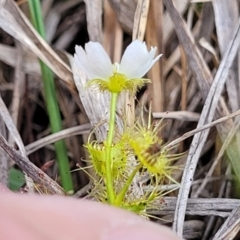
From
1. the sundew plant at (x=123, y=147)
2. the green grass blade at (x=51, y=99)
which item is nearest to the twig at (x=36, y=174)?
the sundew plant at (x=123, y=147)

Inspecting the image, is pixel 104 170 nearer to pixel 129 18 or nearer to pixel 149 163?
pixel 149 163

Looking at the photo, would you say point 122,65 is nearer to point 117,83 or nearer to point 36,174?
point 117,83

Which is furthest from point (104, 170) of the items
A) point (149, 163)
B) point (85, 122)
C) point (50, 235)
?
point (85, 122)

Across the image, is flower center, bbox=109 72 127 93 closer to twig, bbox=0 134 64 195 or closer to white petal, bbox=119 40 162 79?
white petal, bbox=119 40 162 79

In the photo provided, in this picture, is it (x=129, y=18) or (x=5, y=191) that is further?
(x=129, y=18)

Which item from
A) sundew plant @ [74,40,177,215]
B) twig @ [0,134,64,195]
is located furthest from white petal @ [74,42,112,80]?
twig @ [0,134,64,195]

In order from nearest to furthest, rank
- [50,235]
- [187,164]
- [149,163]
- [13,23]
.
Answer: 1. [50,235]
2. [149,163]
3. [187,164]
4. [13,23]

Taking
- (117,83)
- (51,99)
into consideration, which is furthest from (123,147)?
(51,99)

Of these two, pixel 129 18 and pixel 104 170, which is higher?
pixel 129 18

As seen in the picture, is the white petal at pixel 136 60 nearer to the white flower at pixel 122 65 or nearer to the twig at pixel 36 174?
the white flower at pixel 122 65
